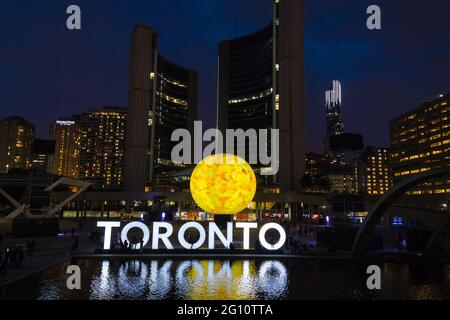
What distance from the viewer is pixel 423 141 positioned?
14175cm

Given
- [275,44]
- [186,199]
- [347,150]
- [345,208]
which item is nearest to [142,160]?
[186,199]

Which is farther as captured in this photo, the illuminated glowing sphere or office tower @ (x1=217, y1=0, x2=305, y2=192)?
office tower @ (x1=217, y1=0, x2=305, y2=192)

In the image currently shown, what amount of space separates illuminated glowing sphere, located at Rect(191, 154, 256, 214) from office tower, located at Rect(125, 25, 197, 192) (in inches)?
3297

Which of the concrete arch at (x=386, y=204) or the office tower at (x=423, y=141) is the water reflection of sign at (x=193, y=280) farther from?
the office tower at (x=423, y=141)

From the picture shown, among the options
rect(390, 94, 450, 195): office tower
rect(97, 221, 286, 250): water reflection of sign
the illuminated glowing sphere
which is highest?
rect(390, 94, 450, 195): office tower

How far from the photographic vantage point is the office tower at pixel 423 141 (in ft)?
430

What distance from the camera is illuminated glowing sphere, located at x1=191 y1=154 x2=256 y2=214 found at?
32.2 metres

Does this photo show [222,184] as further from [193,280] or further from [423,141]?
[423,141]

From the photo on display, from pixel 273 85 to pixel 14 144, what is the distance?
144 m

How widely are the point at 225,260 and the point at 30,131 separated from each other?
206 m

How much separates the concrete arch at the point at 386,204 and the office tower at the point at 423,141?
108 m

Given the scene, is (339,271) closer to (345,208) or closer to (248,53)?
(345,208)

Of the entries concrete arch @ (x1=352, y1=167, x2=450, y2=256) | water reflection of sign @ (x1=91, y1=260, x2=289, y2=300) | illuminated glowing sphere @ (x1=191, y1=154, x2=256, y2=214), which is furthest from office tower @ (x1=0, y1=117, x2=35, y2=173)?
concrete arch @ (x1=352, y1=167, x2=450, y2=256)

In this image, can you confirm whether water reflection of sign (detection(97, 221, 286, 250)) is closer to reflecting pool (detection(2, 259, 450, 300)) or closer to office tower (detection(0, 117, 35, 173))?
reflecting pool (detection(2, 259, 450, 300))
